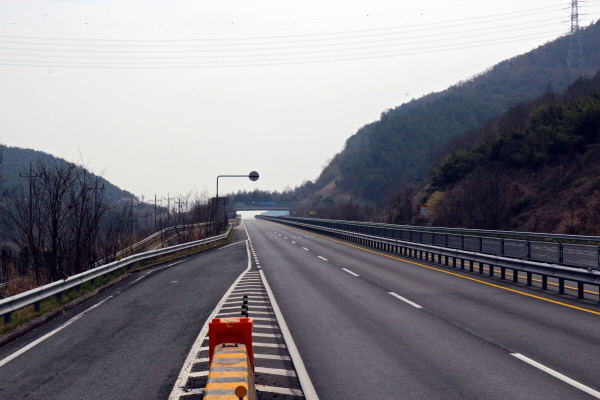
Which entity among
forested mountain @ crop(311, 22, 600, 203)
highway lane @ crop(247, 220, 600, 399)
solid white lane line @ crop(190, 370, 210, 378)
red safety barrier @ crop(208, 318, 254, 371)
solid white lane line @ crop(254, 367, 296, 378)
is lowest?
highway lane @ crop(247, 220, 600, 399)

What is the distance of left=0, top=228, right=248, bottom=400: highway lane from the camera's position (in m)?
6.59

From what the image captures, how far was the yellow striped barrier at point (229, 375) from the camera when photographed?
480cm

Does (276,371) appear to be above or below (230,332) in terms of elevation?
below

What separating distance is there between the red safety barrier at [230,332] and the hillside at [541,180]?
3626 centimetres

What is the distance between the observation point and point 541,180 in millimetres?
57000

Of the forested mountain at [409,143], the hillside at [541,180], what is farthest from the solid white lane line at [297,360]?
the forested mountain at [409,143]

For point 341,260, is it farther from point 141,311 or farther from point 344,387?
point 344,387

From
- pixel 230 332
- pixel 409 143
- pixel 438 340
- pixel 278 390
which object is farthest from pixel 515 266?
pixel 409 143

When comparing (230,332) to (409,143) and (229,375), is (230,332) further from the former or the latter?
(409,143)

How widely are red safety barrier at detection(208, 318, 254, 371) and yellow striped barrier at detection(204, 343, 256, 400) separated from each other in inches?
3.1

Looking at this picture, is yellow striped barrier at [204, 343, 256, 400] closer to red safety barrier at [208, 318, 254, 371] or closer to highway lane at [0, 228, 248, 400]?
red safety barrier at [208, 318, 254, 371]

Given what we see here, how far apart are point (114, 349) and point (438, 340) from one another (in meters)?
5.51

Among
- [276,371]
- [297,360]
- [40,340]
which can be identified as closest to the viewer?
[276,371]

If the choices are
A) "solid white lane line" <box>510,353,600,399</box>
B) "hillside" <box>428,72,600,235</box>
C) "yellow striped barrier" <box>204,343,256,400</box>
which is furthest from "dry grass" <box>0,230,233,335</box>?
"hillside" <box>428,72,600,235</box>
